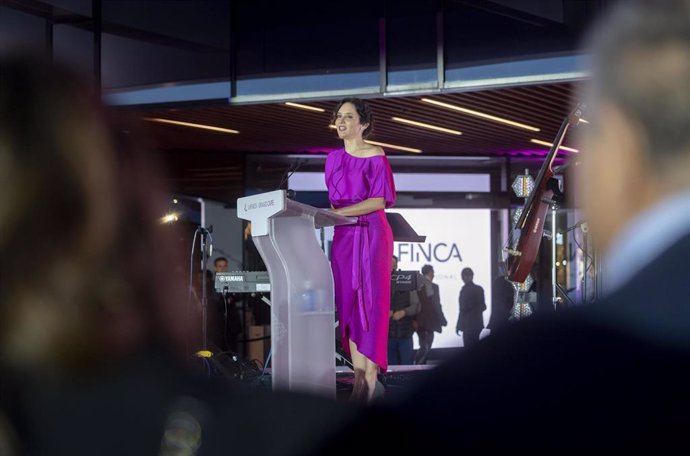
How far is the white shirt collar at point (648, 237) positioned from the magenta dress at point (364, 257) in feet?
15.0

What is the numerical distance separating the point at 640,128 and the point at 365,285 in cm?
463

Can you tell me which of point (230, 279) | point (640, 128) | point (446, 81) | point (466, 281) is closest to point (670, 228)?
point (640, 128)

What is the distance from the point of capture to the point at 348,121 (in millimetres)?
5547

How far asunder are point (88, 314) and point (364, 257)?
4687 mm

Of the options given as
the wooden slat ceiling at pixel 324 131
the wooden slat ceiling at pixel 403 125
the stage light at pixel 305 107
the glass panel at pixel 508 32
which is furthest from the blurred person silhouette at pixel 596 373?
the stage light at pixel 305 107

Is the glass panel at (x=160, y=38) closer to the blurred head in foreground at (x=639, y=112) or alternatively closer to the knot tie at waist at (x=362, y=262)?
the knot tie at waist at (x=362, y=262)

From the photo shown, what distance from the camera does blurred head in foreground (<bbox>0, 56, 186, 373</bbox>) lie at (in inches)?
26.2

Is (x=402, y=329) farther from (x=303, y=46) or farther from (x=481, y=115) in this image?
(x=303, y=46)

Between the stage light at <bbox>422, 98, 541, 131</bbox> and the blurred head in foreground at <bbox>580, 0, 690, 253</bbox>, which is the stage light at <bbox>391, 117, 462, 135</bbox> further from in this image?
the blurred head in foreground at <bbox>580, 0, 690, 253</bbox>

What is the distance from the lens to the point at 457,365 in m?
0.62

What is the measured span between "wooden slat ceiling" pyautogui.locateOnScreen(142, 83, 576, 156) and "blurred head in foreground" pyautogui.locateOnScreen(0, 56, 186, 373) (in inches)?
346

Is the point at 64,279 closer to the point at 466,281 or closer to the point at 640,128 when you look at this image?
the point at 640,128

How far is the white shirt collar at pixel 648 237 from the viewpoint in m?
0.67

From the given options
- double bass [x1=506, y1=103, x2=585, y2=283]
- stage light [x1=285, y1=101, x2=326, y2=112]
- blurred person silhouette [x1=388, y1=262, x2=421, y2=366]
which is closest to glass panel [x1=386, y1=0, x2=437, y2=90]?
stage light [x1=285, y1=101, x2=326, y2=112]
